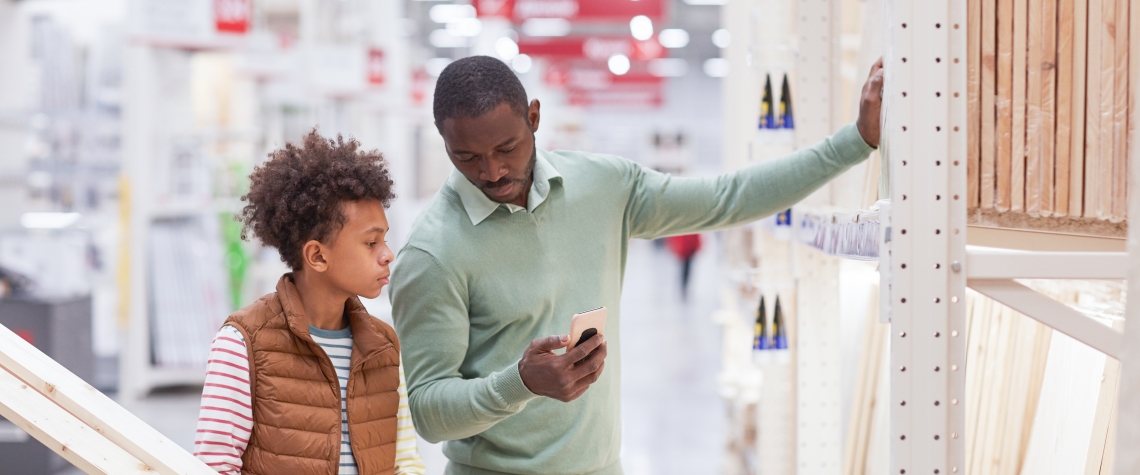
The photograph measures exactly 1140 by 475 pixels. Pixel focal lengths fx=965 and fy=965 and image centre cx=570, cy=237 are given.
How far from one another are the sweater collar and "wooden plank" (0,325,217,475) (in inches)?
26.9

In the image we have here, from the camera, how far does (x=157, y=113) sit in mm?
6656

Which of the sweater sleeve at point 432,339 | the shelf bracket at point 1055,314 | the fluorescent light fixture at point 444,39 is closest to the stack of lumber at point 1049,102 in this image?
the shelf bracket at point 1055,314

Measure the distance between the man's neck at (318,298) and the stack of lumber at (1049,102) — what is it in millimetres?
1099

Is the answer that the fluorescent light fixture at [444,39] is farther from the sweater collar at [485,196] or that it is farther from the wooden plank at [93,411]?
the wooden plank at [93,411]

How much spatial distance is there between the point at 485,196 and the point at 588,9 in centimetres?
735

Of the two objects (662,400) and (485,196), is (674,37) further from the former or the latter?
(485,196)

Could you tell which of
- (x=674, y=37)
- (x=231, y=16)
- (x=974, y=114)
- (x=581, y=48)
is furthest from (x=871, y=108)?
(x=674, y=37)

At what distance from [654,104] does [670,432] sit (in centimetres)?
2144

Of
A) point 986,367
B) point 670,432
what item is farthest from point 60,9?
point 986,367

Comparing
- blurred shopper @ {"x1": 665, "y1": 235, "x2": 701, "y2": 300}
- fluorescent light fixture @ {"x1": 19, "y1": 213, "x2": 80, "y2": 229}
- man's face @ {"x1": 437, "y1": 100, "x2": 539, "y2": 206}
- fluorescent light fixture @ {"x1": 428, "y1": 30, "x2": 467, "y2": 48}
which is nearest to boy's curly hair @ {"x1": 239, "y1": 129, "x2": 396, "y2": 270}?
man's face @ {"x1": 437, "y1": 100, "x2": 539, "y2": 206}

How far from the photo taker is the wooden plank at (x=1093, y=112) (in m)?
1.45

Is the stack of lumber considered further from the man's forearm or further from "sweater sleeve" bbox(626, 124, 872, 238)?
the man's forearm

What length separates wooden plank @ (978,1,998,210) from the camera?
4.83 feet

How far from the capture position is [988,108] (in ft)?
4.84
